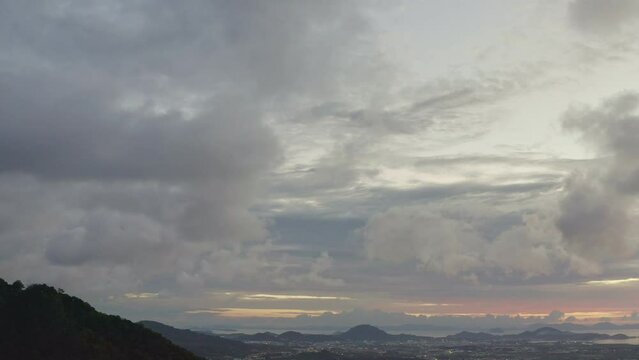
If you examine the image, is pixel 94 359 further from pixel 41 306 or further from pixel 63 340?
pixel 41 306

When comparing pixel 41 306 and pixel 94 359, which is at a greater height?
pixel 41 306

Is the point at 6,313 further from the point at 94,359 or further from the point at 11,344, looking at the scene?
the point at 94,359

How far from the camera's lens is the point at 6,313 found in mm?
198625

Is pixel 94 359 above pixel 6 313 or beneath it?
beneath

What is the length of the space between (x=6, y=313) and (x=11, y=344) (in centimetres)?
1772

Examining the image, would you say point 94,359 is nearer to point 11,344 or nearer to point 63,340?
point 63,340

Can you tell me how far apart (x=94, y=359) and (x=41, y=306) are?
24.1m

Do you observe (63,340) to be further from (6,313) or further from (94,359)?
(6,313)

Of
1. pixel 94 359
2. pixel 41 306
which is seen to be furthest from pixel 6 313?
pixel 94 359

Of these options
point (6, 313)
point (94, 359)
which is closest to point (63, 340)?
point (94, 359)

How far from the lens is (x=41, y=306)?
7648 inches

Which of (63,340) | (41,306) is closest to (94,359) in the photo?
(63,340)

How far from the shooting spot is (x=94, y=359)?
191 m

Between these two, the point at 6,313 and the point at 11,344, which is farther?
the point at 6,313
